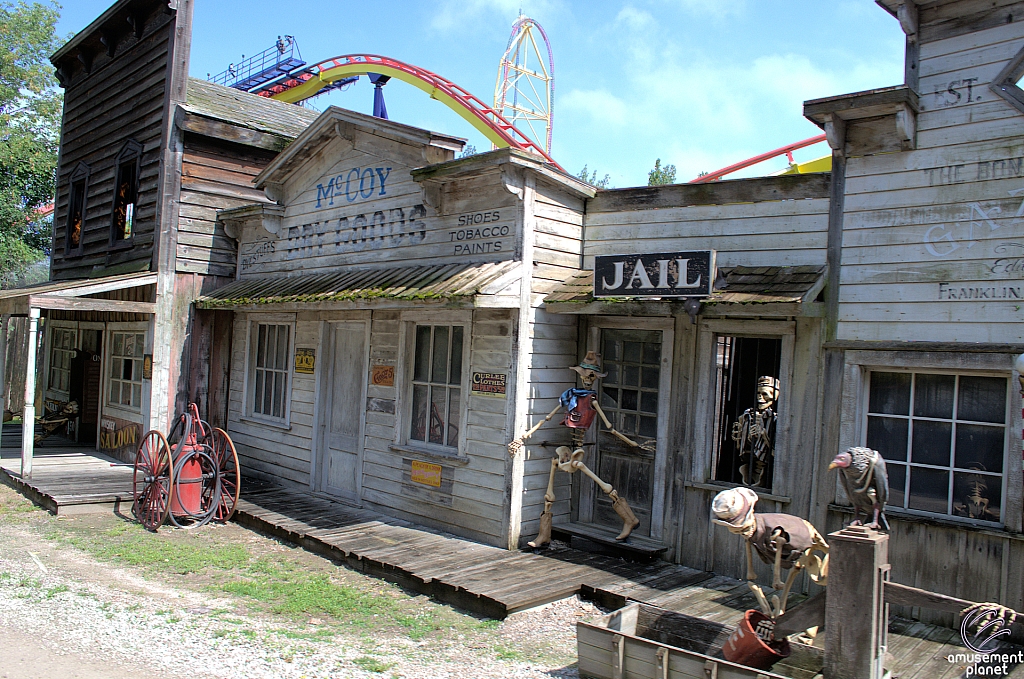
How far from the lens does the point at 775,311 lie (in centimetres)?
602

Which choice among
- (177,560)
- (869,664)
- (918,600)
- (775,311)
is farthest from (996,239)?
(177,560)

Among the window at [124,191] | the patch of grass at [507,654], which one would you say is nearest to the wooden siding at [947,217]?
the patch of grass at [507,654]

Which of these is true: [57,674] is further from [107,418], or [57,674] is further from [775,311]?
[107,418]

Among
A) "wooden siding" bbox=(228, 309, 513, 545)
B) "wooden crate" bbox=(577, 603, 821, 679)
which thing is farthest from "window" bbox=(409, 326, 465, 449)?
"wooden crate" bbox=(577, 603, 821, 679)

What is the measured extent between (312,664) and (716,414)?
411 centimetres

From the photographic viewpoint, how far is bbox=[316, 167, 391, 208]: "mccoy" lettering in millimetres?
9375

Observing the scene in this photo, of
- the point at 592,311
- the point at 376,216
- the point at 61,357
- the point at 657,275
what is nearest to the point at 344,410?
the point at 376,216

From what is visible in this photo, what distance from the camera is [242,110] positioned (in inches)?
505

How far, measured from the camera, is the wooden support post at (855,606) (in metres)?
4.11

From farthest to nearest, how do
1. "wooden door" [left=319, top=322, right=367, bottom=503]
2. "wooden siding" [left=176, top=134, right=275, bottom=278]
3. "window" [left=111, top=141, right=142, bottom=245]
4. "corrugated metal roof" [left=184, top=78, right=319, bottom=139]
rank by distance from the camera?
"window" [left=111, top=141, right=142, bottom=245]
"corrugated metal roof" [left=184, top=78, right=319, bottom=139]
"wooden siding" [left=176, top=134, right=275, bottom=278]
"wooden door" [left=319, top=322, right=367, bottom=503]

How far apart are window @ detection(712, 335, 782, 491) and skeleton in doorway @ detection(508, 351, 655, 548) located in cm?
77

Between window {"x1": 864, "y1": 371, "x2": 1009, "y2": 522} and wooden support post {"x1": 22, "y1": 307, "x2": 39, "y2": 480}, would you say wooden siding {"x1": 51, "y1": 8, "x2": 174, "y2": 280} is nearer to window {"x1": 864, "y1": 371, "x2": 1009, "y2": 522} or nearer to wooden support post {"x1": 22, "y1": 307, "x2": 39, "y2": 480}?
wooden support post {"x1": 22, "y1": 307, "x2": 39, "y2": 480}

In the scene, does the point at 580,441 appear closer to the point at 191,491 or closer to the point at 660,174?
the point at 191,491

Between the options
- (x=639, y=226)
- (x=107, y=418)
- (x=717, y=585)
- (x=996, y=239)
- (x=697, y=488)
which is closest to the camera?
(x=996, y=239)
